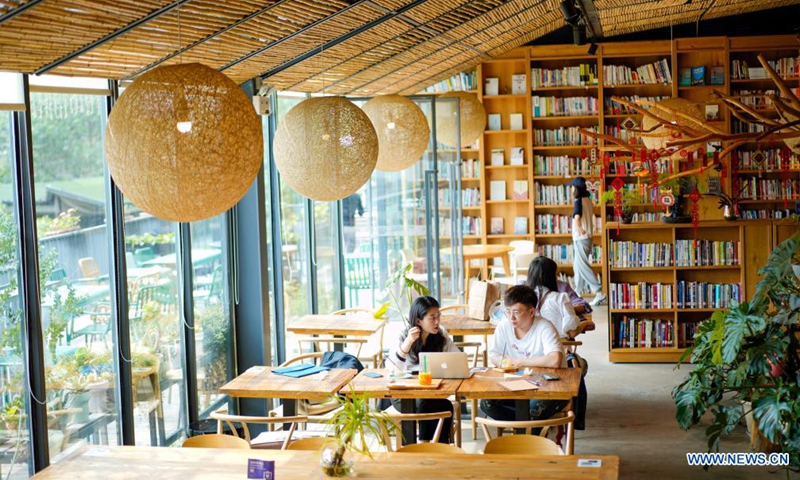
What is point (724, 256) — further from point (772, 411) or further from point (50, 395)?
point (50, 395)

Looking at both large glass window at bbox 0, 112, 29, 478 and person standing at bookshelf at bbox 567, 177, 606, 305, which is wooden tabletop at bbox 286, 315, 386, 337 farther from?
person standing at bookshelf at bbox 567, 177, 606, 305

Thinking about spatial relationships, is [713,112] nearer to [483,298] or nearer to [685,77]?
[685,77]

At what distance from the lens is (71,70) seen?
5.30 meters

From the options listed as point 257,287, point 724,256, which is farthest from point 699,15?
point 257,287

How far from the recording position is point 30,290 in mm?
5188

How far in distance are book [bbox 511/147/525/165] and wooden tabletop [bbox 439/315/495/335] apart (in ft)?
19.5

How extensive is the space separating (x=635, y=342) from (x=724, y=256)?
1.32 metres

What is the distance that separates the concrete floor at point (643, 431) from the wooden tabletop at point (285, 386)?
1.56m

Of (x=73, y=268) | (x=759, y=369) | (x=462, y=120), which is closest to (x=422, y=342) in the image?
(x=759, y=369)

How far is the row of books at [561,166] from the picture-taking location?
14.2 meters

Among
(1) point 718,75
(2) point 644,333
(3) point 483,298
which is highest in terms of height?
(1) point 718,75

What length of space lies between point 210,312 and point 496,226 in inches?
293

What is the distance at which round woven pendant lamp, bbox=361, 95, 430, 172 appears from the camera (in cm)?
823

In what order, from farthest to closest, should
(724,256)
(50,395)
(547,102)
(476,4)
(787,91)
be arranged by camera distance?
(547,102) < (724,256) < (476,4) < (50,395) < (787,91)
